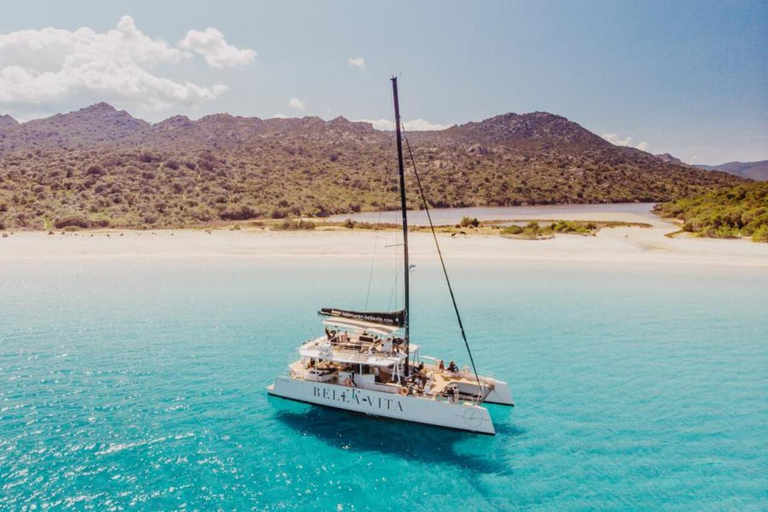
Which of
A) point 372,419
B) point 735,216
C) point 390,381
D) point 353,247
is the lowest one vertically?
point 372,419

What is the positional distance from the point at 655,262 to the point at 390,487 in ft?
146

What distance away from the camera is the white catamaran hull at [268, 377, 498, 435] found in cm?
1585

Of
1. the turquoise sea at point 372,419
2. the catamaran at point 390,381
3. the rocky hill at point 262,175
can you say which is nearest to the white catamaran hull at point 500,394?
the catamaran at point 390,381

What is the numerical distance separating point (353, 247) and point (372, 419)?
38751mm

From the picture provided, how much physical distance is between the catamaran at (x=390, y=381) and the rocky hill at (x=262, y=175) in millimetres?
58341

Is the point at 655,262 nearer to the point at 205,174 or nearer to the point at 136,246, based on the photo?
the point at 136,246

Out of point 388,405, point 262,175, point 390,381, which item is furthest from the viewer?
point 262,175

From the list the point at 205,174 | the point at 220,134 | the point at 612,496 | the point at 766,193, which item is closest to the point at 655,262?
the point at 766,193

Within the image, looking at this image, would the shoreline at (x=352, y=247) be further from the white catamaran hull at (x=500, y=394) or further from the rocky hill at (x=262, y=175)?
the white catamaran hull at (x=500, y=394)

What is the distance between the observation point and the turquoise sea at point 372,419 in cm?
1302

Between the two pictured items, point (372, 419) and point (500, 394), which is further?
point (500, 394)

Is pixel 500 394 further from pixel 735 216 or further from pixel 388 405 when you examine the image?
pixel 735 216

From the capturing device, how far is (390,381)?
1770 cm

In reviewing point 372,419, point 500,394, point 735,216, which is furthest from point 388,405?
point 735,216
